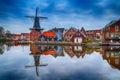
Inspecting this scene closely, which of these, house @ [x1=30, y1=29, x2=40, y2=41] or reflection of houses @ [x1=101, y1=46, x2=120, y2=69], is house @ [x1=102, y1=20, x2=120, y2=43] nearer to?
house @ [x1=30, y1=29, x2=40, y2=41]

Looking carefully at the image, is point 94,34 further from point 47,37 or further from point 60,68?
point 60,68

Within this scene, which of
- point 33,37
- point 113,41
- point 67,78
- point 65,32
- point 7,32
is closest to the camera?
point 67,78

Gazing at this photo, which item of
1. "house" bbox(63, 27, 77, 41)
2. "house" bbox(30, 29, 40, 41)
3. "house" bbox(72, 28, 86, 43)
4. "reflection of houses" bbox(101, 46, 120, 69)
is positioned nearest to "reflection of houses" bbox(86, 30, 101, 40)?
"house" bbox(63, 27, 77, 41)

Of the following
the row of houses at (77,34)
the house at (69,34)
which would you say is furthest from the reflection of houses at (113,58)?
the house at (69,34)

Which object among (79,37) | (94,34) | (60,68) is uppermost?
(94,34)

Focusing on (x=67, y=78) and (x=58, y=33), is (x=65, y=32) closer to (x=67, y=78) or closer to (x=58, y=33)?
(x=58, y=33)

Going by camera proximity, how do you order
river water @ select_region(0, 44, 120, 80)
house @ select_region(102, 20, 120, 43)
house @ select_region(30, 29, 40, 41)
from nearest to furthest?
river water @ select_region(0, 44, 120, 80) < house @ select_region(102, 20, 120, 43) < house @ select_region(30, 29, 40, 41)

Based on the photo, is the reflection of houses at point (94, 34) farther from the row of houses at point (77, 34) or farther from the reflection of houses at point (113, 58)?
the reflection of houses at point (113, 58)

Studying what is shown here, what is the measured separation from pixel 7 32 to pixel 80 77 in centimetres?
6499

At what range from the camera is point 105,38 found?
34156mm

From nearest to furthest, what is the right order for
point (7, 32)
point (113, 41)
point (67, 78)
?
point (67, 78) → point (113, 41) → point (7, 32)

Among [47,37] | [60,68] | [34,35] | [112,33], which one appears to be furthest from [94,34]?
[60,68]

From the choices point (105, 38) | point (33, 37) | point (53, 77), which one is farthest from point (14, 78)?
point (33, 37)

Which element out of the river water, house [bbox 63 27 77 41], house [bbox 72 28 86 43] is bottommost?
the river water
